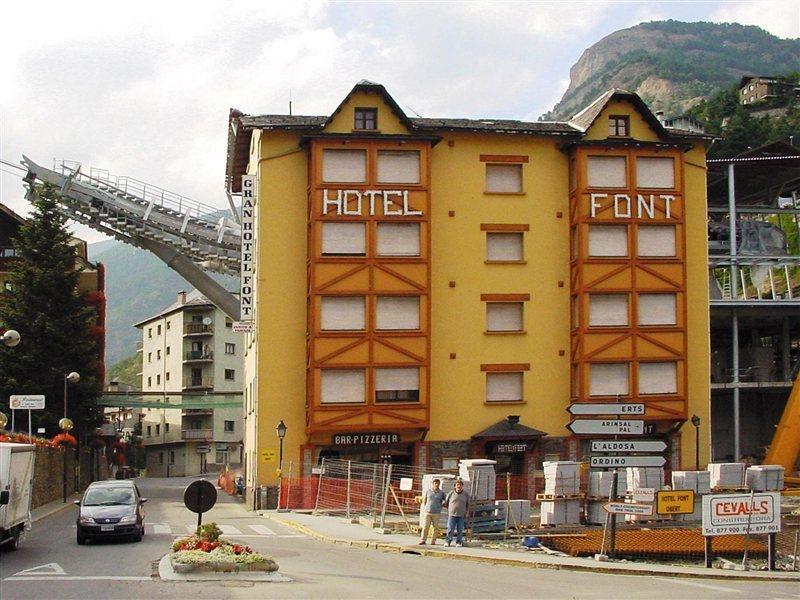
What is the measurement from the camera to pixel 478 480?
34.4 m

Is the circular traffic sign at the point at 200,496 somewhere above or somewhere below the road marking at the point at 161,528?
above

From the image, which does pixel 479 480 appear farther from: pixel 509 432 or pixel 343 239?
pixel 343 239

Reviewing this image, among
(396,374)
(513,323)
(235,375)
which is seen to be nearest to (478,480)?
(396,374)

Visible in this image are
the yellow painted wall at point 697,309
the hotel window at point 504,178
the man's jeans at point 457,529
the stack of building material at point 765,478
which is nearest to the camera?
the man's jeans at point 457,529

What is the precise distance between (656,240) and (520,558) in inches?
1150

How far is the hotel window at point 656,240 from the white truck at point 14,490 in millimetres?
32255

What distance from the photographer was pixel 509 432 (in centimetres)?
5156

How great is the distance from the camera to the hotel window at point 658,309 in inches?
2085

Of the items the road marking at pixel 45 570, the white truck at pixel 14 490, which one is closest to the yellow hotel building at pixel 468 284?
the white truck at pixel 14 490

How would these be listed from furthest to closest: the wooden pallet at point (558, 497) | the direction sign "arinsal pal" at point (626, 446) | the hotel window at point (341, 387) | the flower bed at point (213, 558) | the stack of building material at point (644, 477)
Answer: the hotel window at point (341, 387), the stack of building material at point (644, 477), the wooden pallet at point (558, 497), the direction sign "arinsal pal" at point (626, 446), the flower bed at point (213, 558)

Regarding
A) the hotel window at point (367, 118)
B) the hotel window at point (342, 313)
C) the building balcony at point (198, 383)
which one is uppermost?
the hotel window at point (367, 118)

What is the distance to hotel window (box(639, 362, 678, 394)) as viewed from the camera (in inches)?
2071

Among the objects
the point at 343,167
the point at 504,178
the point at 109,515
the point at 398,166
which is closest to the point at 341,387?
the point at 343,167

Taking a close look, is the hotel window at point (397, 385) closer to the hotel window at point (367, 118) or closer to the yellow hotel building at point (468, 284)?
the yellow hotel building at point (468, 284)
